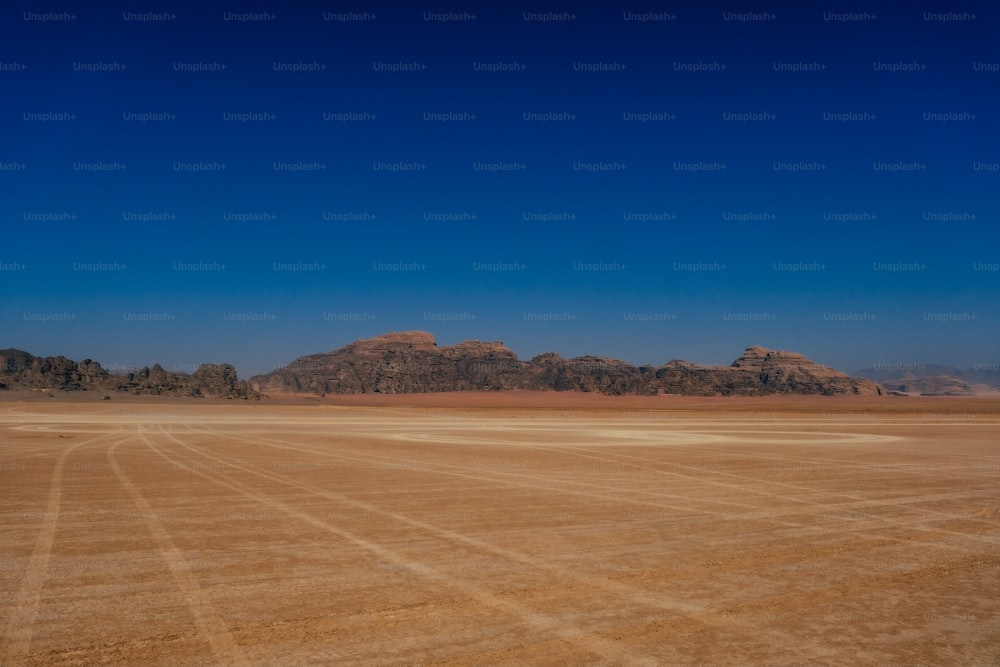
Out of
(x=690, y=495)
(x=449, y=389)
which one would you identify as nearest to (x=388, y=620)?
(x=690, y=495)

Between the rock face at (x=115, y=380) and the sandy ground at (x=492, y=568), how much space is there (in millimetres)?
98176

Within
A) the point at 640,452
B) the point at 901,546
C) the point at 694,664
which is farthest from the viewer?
the point at 640,452

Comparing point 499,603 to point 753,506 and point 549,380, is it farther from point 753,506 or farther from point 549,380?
point 549,380

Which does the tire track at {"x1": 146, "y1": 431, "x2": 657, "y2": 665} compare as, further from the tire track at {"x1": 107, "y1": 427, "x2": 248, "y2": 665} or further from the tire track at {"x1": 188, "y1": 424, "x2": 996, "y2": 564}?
the tire track at {"x1": 188, "y1": 424, "x2": 996, "y2": 564}

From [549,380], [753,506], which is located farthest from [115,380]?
[753,506]

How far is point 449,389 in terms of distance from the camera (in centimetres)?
17388

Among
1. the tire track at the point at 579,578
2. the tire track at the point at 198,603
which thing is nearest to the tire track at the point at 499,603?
the tire track at the point at 579,578

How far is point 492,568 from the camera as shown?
7754mm

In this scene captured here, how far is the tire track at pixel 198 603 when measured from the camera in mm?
5262

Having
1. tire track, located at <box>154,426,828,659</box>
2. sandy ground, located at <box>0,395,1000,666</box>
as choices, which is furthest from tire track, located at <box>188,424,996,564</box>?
tire track, located at <box>154,426,828,659</box>

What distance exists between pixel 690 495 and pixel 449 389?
161384 mm

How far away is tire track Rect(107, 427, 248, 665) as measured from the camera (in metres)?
5.26

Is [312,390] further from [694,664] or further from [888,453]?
[694,664]

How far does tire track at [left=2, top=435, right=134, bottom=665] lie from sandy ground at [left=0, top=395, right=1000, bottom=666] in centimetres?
2
